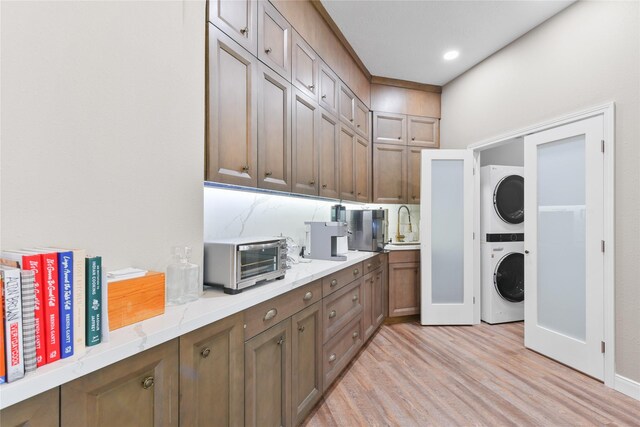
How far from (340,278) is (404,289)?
1.69 m

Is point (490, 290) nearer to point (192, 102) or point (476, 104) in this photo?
point (476, 104)

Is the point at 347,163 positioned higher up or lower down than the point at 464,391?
higher up

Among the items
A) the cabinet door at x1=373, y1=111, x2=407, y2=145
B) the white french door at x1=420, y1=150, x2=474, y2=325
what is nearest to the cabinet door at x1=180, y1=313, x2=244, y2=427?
the white french door at x1=420, y1=150, x2=474, y2=325

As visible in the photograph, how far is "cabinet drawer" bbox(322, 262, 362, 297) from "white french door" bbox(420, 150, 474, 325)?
1.32m

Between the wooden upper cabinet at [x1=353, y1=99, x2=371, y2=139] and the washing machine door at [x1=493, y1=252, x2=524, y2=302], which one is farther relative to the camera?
the washing machine door at [x1=493, y1=252, x2=524, y2=302]

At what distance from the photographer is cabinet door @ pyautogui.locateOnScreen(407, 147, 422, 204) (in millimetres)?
4195

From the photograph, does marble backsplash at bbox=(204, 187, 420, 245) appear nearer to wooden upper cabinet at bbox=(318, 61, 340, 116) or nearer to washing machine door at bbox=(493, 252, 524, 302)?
wooden upper cabinet at bbox=(318, 61, 340, 116)

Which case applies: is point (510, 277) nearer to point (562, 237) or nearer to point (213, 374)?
point (562, 237)

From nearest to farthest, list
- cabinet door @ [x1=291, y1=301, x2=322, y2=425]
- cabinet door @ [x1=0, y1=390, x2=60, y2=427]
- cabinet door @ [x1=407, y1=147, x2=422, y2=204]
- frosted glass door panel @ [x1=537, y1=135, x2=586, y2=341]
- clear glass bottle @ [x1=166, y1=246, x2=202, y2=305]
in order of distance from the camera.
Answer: cabinet door @ [x1=0, y1=390, x2=60, y2=427]
clear glass bottle @ [x1=166, y1=246, x2=202, y2=305]
cabinet door @ [x1=291, y1=301, x2=322, y2=425]
frosted glass door panel @ [x1=537, y1=135, x2=586, y2=341]
cabinet door @ [x1=407, y1=147, x2=422, y2=204]

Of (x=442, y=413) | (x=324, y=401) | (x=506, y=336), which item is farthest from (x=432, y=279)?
(x=324, y=401)

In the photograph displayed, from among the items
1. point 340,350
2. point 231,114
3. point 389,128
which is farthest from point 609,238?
point 231,114

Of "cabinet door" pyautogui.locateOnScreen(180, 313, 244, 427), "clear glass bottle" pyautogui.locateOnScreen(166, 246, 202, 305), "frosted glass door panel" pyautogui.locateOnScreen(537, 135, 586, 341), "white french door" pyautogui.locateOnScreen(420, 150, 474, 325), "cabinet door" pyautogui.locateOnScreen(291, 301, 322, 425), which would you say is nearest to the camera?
"cabinet door" pyautogui.locateOnScreen(180, 313, 244, 427)

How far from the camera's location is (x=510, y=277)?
3814 millimetres

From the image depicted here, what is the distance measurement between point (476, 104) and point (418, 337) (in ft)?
9.17
